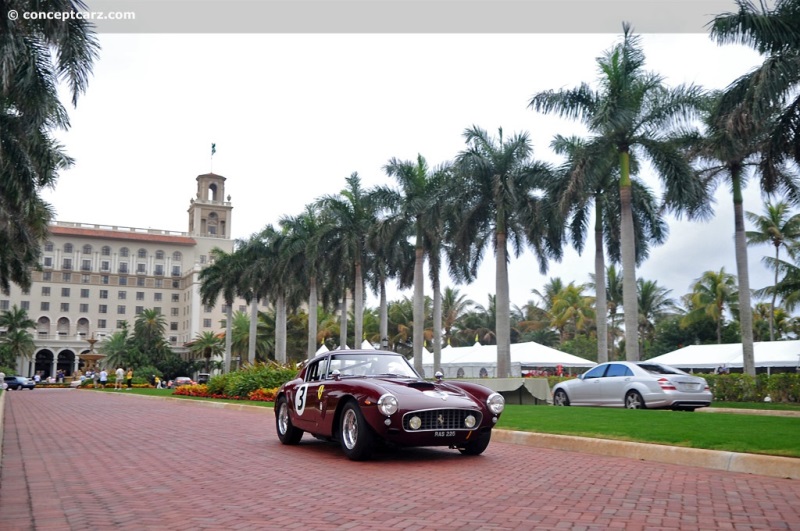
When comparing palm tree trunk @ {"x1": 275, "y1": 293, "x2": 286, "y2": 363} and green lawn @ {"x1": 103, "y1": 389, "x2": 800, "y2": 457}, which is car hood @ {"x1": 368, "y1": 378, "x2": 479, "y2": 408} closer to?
green lawn @ {"x1": 103, "y1": 389, "x2": 800, "y2": 457}

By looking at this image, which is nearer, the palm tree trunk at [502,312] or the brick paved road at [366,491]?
the brick paved road at [366,491]

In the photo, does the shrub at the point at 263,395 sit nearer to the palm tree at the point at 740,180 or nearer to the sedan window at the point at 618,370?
the sedan window at the point at 618,370

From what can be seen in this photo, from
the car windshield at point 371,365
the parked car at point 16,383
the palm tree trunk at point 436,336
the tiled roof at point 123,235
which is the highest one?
the tiled roof at point 123,235

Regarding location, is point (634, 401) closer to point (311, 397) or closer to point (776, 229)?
point (311, 397)

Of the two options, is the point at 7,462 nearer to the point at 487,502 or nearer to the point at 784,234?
the point at 487,502

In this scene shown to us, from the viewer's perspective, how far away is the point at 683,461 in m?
9.11

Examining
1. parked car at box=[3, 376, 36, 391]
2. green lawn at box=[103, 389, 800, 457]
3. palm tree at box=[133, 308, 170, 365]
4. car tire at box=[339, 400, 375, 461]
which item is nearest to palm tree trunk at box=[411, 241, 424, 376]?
green lawn at box=[103, 389, 800, 457]

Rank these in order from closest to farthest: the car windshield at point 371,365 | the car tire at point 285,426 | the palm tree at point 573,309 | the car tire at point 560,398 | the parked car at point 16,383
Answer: the car windshield at point 371,365, the car tire at point 285,426, the car tire at point 560,398, the parked car at point 16,383, the palm tree at point 573,309

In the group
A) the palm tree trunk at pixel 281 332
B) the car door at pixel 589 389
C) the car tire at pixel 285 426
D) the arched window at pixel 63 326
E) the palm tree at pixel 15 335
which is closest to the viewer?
the car tire at pixel 285 426

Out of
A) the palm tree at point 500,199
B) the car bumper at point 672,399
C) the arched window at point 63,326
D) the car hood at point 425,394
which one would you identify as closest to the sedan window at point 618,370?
the car bumper at point 672,399

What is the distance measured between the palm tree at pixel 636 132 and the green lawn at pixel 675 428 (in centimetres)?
1397

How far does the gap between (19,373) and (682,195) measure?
340ft

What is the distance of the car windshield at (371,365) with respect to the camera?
1016 cm

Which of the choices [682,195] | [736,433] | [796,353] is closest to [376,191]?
[682,195]
